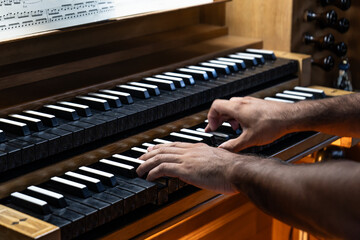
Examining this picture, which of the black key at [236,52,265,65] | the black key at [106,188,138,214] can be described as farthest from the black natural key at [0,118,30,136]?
the black key at [236,52,265,65]

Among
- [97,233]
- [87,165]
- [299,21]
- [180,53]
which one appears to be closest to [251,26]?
[299,21]

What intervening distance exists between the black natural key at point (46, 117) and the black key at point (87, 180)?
196mm

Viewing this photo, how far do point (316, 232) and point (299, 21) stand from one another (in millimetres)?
1874

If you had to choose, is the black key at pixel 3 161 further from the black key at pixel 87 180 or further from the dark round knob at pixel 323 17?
the dark round knob at pixel 323 17

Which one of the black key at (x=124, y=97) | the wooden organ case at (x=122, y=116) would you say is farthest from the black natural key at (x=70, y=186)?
the black key at (x=124, y=97)

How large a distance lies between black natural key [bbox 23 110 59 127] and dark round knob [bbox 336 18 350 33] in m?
1.80

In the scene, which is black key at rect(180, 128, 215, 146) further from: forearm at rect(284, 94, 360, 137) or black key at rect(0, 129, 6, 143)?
black key at rect(0, 129, 6, 143)

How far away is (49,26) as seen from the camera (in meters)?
2.24

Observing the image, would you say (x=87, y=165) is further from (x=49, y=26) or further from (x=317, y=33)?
(x=317, y=33)

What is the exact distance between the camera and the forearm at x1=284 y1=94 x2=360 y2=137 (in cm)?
219

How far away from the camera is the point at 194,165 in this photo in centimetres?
173

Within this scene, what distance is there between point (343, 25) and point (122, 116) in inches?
63.9

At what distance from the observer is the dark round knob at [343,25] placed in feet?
10.7

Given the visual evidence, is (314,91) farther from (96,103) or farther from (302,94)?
(96,103)
